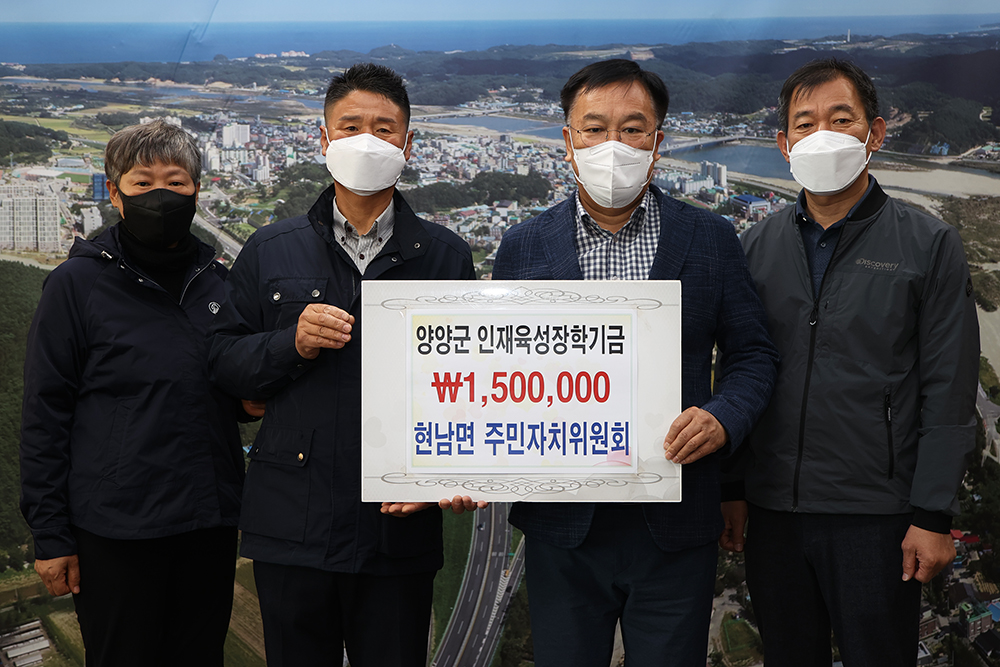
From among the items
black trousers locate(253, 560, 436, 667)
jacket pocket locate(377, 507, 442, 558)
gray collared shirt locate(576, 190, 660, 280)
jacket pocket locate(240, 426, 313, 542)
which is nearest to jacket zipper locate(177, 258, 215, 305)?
jacket pocket locate(240, 426, 313, 542)

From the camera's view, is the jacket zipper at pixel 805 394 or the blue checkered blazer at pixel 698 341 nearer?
the blue checkered blazer at pixel 698 341

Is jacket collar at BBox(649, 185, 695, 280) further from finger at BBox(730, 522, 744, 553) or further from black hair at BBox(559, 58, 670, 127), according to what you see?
finger at BBox(730, 522, 744, 553)

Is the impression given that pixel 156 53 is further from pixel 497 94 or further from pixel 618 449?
pixel 618 449

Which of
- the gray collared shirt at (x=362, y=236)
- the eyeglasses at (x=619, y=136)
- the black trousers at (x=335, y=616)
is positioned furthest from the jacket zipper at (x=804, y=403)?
the gray collared shirt at (x=362, y=236)

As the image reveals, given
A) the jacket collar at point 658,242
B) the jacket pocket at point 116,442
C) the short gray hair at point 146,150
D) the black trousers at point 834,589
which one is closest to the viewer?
the jacket collar at point 658,242

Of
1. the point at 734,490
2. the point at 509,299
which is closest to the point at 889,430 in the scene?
the point at 734,490

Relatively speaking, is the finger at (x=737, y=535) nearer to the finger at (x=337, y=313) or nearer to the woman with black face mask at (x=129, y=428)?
the finger at (x=337, y=313)
